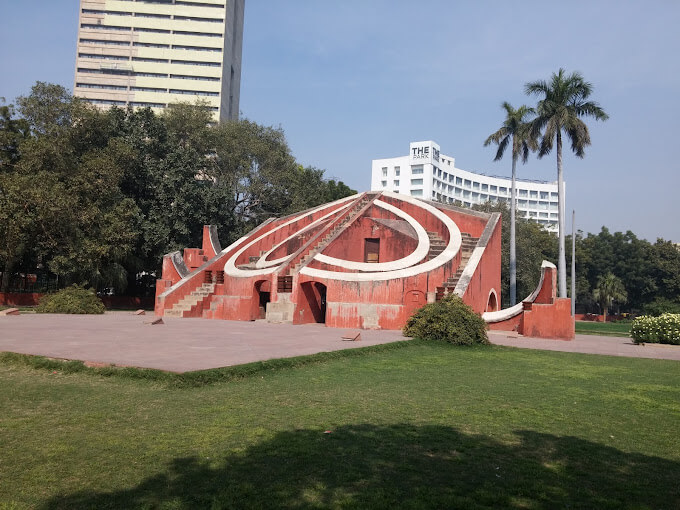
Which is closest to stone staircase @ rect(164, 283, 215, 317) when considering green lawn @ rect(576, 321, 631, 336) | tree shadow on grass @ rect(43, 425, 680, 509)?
green lawn @ rect(576, 321, 631, 336)

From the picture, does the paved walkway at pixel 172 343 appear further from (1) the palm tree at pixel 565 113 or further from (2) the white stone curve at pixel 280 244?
(1) the palm tree at pixel 565 113

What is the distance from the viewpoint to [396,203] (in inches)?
831

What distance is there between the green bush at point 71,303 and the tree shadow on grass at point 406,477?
55.8ft

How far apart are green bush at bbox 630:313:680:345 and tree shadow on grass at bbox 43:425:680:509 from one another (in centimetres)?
1201

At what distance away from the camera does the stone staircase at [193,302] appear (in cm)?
1848

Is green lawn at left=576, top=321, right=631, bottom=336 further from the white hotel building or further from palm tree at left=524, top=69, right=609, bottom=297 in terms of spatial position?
the white hotel building

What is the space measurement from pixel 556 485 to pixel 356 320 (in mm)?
11610

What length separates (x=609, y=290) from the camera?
44.6 m

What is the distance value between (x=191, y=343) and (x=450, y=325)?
5874 mm

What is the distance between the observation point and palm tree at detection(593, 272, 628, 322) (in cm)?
4453

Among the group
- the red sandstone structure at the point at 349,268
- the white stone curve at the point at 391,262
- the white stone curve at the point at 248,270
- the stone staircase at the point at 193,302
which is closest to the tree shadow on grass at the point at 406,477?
the red sandstone structure at the point at 349,268

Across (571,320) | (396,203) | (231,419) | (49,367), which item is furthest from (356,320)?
(231,419)

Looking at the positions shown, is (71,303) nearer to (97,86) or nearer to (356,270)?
→ (356,270)

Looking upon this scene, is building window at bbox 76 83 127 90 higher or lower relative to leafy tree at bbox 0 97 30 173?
higher
